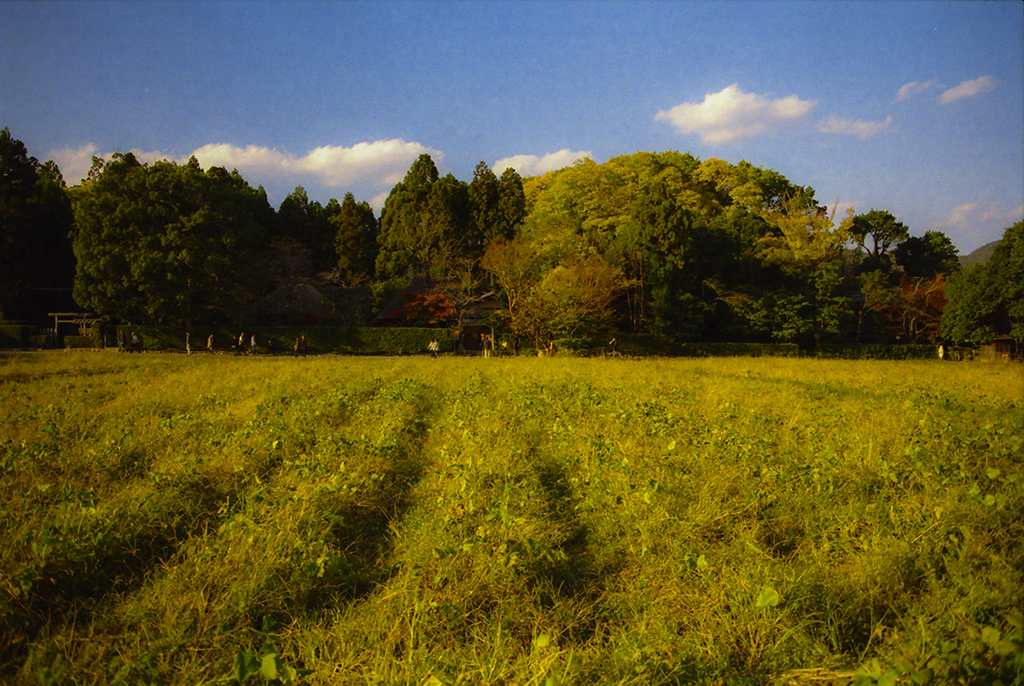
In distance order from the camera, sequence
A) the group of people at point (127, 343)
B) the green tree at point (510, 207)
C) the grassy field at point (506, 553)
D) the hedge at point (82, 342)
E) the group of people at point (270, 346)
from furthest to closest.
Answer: the green tree at point (510, 207) → the hedge at point (82, 342) → the group of people at point (270, 346) → the group of people at point (127, 343) → the grassy field at point (506, 553)

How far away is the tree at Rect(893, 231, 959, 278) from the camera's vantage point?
51469mm

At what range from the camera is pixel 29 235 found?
3391 centimetres

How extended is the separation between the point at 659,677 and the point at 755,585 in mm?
1009

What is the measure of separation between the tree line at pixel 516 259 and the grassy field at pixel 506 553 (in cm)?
2030

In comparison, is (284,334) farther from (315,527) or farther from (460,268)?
(315,527)

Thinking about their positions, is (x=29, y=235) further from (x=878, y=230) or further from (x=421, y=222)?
(x=878, y=230)

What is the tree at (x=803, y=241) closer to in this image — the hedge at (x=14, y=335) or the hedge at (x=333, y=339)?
the hedge at (x=333, y=339)

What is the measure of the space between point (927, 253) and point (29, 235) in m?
72.6

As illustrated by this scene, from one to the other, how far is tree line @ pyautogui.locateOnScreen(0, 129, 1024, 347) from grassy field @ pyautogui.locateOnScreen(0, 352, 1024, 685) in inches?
799

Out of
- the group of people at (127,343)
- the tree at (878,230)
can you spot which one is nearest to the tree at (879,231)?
the tree at (878,230)

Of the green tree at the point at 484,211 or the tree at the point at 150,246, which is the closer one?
the tree at the point at 150,246

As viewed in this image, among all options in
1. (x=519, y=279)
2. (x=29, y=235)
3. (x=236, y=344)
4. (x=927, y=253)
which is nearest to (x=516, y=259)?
(x=519, y=279)

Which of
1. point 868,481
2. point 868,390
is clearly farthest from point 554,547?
point 868,390

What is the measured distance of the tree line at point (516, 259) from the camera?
28.0 meters
